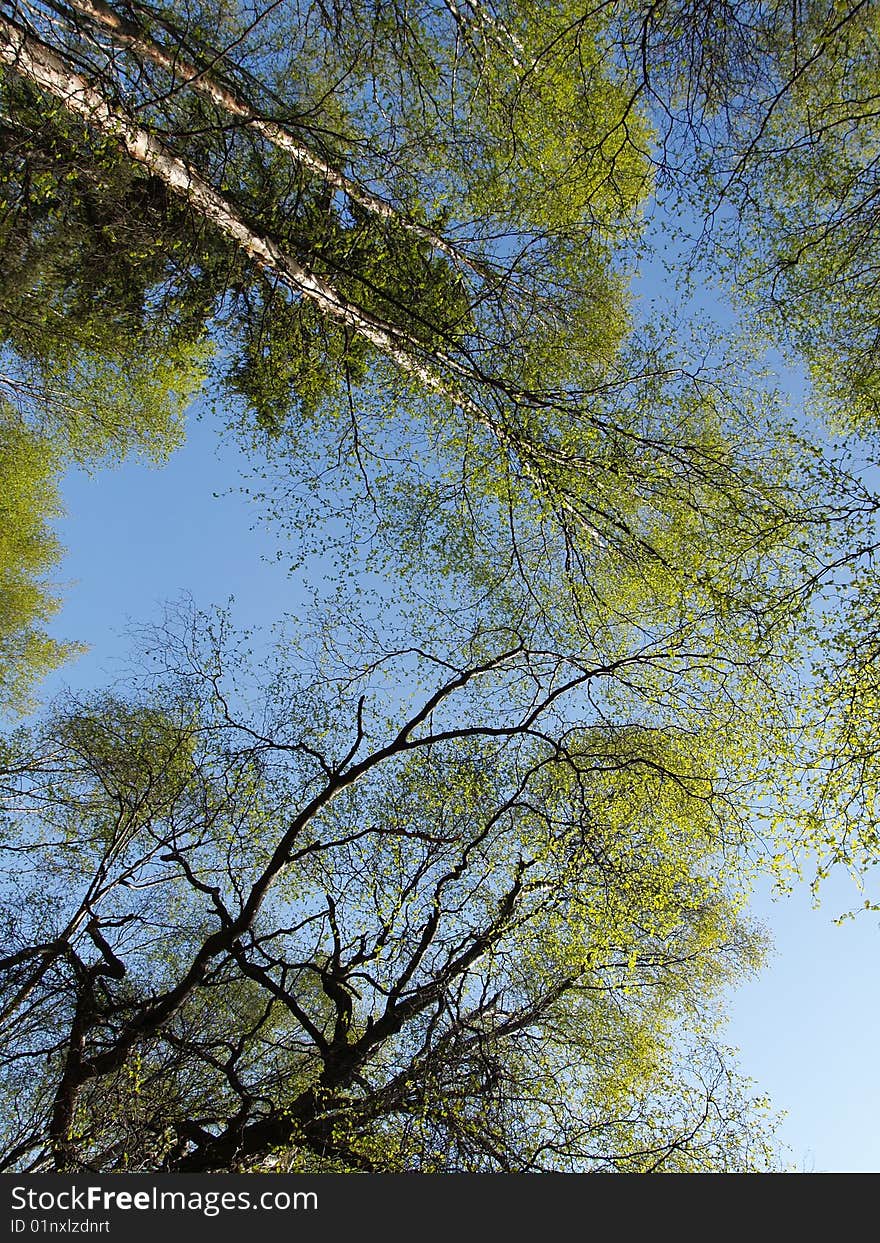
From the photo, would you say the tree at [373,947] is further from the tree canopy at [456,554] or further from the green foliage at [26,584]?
the green foliage at [26,584]

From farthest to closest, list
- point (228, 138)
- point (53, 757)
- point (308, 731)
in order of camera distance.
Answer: point (53, 757), point (308, 731), point (228, 138)

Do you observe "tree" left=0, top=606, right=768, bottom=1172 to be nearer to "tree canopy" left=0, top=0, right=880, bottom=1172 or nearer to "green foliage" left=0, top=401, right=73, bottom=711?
"tree canopy" left=0, top=0, right=880, bottom=1172

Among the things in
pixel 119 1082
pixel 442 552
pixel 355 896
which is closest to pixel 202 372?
pixel 442 552

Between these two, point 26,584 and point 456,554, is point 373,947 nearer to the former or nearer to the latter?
point 456,554

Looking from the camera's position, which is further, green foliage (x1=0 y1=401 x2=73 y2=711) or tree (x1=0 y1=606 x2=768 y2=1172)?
green foliage (x1=0 y1=401 x2=73 y2=711)

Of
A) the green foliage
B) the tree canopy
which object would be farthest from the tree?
the green foliage

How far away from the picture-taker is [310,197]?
296 inches

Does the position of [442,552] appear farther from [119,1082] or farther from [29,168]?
[119,1082]

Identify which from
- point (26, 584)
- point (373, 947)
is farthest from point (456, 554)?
point (26, 584)

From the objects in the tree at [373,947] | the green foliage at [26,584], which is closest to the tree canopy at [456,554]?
the tree at [373,947]

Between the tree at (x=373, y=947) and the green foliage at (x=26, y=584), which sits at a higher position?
the green foliage at (x=26, y=584)

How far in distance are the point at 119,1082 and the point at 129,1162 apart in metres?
0.53

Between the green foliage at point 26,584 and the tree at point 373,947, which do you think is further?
the green foliage at point 26,584

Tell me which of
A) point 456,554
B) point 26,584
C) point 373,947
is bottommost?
point 373,947
